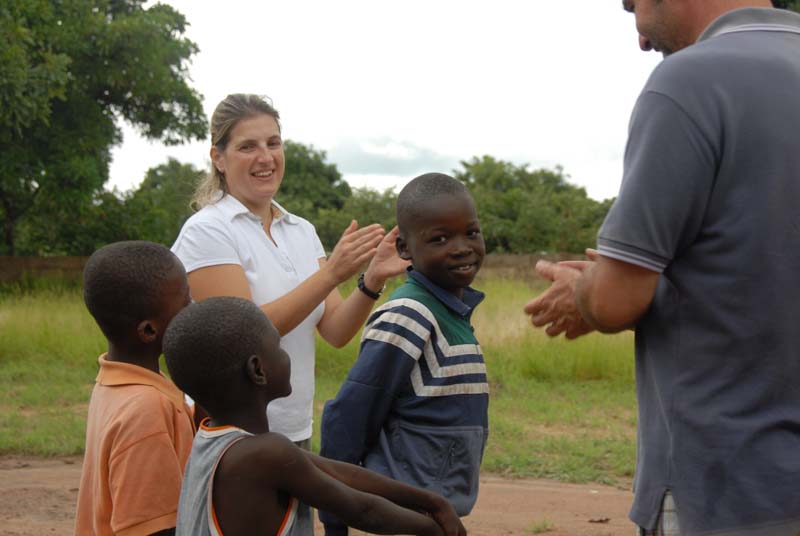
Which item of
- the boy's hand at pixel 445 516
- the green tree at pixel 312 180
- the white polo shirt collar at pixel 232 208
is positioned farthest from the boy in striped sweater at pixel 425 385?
the green tree at pixel 312 180

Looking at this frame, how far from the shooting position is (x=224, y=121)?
3496 millimetres

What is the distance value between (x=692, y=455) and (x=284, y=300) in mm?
1626

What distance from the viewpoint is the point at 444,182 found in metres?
2.94

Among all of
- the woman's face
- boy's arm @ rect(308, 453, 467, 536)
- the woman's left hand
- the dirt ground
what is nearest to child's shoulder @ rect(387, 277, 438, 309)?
the woman's left hand

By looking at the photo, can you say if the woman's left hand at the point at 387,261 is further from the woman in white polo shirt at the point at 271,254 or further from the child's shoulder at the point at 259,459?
the child's shoulder at the point at 259,459

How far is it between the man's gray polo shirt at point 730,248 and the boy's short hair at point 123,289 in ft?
4.18

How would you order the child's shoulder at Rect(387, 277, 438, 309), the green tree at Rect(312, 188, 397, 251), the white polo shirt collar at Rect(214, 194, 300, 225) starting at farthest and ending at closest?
1. the green tree at Rect(312, 188, 397, 251)
2. the white polo shirt collar at Rect(214, 194, 300, 225)
3. the child's shoulder at Rect(387, 277, 438, 309)

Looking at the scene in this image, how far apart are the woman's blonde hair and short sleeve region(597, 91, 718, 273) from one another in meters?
1.93

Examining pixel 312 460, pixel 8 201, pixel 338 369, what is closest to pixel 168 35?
pixel 8 201

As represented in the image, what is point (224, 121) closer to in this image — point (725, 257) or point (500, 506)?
point (725, 257)

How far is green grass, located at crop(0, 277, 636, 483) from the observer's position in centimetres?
680

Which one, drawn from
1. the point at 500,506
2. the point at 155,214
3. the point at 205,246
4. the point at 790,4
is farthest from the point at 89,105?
the point at 205,246

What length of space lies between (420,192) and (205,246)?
80 centimetres

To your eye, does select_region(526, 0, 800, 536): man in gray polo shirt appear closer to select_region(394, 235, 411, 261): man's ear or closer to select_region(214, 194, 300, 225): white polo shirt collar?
select_region(394, 235, 411, 261): man's ear
